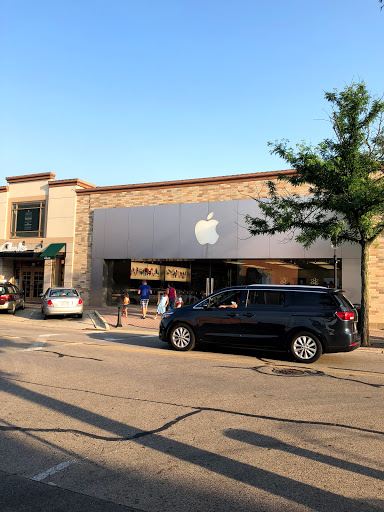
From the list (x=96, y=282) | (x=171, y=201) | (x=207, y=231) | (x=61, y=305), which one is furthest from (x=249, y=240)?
(x=96, y=282)

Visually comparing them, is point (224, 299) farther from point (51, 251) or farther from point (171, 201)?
point (51, 251)

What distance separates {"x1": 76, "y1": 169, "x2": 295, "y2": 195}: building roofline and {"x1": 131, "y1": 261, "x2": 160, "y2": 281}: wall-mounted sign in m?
4.39

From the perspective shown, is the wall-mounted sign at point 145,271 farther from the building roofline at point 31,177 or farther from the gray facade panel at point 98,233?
the building roofline at point 31,177

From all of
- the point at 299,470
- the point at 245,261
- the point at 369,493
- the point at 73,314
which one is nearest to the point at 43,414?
the point at 299,470

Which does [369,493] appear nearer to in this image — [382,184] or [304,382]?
[304,382]

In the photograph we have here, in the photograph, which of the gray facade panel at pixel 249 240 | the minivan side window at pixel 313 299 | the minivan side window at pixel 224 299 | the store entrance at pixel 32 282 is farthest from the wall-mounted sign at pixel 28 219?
the minivan side window at pixel 313 299

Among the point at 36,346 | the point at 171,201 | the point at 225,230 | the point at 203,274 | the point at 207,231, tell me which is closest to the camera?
the point at 36,346

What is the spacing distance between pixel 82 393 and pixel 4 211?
26.7 m

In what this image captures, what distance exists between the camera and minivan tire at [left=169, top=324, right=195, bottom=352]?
10695mm

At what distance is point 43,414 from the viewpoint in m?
5.49

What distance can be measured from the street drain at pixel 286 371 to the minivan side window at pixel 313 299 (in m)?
1.64

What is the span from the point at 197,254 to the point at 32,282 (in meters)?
13.6

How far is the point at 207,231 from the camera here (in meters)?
22.4

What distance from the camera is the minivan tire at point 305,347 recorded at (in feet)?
30.9
